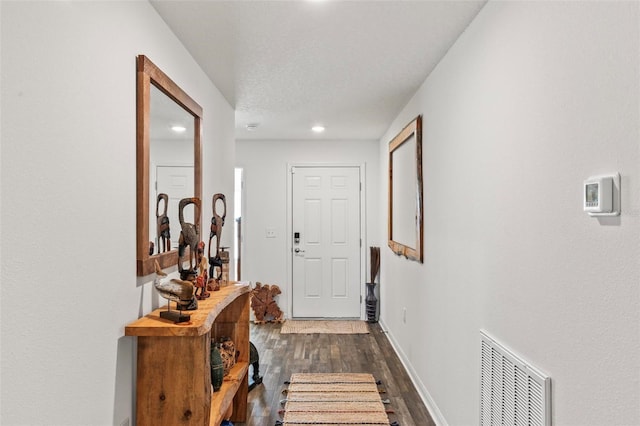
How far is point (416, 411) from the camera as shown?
328 centimetres

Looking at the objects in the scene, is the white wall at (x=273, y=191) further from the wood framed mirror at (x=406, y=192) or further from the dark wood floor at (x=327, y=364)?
the wood framed mirror at (x=406, y=192)

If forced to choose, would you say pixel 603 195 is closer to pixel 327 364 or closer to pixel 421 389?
pixel 421 389

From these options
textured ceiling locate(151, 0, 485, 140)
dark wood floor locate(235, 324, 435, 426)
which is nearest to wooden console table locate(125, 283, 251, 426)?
dark wood floor locate(235, 324, 435, 426)

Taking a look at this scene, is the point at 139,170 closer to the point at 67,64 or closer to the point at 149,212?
the point at 149,212

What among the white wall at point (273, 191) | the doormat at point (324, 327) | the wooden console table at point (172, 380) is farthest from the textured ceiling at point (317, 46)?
the doormat at point (324, 327)

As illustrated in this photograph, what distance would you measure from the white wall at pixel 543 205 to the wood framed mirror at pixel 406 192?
0.56 metres

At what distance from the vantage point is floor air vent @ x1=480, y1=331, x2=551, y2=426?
1.64m

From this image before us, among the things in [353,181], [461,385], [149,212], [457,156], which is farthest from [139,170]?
[353,181]

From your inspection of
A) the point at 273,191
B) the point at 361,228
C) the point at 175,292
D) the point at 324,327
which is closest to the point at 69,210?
the point at 175,292

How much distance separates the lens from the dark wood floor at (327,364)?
3.28 metres

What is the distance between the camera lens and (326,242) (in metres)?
6.31

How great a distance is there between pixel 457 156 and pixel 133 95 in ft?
5.71

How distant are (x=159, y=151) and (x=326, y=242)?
13.5 ft

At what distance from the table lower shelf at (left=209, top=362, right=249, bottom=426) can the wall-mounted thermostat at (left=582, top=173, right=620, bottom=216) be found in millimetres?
1908
